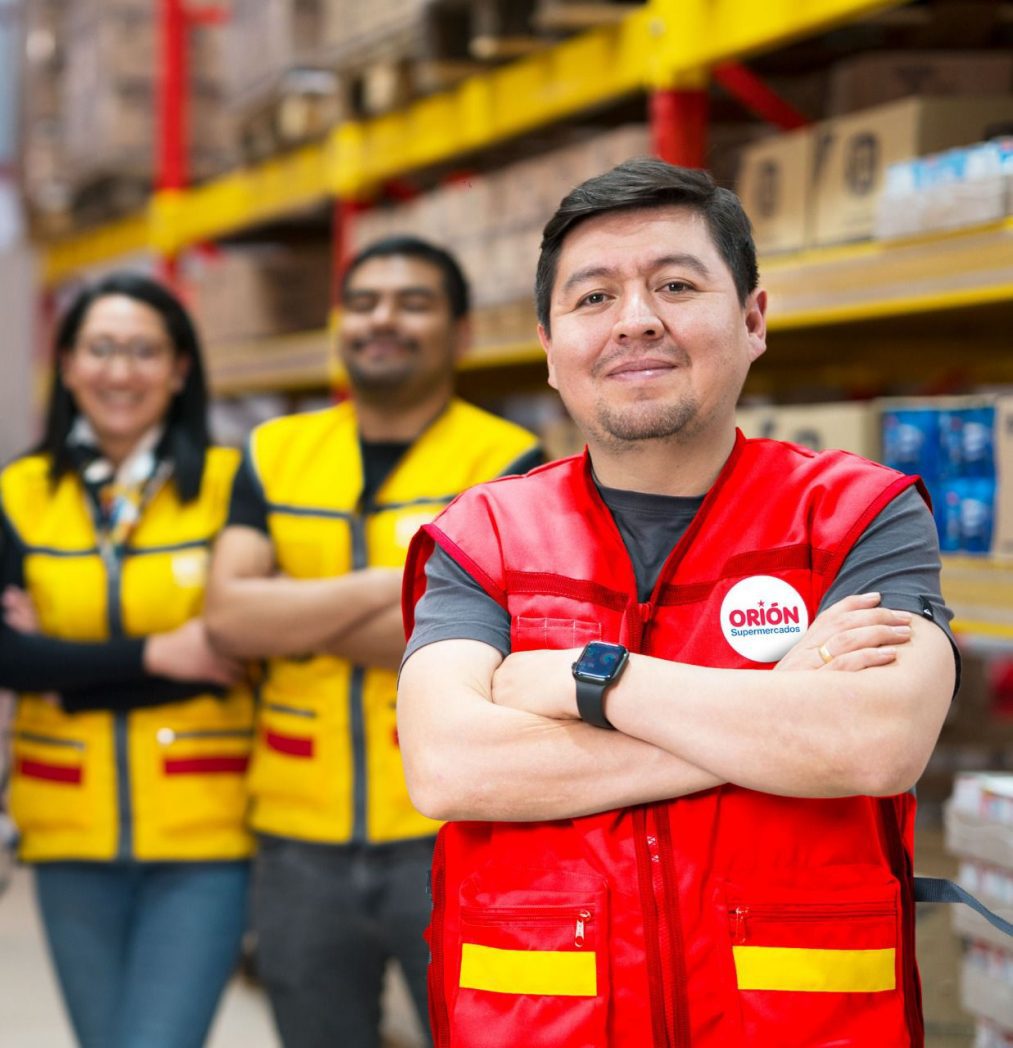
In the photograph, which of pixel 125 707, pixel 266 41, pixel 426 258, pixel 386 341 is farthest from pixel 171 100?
pixel 125 707

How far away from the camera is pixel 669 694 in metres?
1.65

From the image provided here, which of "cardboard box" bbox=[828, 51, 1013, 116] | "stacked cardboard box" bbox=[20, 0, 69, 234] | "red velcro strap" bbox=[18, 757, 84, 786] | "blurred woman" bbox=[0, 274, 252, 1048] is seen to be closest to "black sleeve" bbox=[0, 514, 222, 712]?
"blurred woman" bbox=[0, 274, 252, 1048]

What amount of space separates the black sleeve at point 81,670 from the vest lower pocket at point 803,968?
161cm

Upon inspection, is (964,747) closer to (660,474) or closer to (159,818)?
(159,818)

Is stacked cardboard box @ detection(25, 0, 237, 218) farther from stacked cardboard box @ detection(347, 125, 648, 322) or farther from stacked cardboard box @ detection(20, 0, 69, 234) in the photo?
stacked cardboard box @ detection(347, 125, 648, 322)

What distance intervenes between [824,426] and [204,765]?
136 cm

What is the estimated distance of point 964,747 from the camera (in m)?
4.12

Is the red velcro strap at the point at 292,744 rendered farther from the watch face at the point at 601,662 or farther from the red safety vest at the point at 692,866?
the watch face at the point at 601,662

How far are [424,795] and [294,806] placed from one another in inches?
47.9

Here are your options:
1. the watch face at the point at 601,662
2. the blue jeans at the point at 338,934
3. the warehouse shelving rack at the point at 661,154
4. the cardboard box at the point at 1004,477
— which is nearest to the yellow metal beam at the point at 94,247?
the warehouse shelving rack at the point at 661,154

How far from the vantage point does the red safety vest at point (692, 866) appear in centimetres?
160

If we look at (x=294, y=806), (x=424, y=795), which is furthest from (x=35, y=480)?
(x=424, y=795)

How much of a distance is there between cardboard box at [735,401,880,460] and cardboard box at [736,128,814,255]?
1.13ft

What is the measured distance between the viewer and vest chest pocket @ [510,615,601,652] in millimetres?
1752
